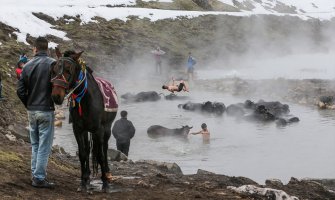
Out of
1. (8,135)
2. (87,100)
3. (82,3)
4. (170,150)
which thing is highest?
(82,3)

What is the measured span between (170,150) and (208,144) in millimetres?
1691

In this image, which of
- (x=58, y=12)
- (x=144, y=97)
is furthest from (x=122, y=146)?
(x=58, y=12)

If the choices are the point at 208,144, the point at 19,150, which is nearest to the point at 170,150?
the point at 208,144

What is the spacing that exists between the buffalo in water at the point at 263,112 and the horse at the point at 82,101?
50.2 feet

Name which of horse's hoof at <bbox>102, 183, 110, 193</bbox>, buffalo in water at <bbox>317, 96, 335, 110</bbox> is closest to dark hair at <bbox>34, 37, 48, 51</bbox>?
horse's hoof at <bbox>102, 183, 110, 193</bbox>

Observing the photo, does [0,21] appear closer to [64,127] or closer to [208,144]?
[64,127]

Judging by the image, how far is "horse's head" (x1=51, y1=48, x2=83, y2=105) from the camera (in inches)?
293

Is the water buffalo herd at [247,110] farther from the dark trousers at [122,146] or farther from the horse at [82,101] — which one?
the horse at [82,101]

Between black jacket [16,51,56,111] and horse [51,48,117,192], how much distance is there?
0.20 metres

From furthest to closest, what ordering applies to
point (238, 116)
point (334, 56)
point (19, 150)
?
point (334, 56) < point (238, 116) < point (19, 150)

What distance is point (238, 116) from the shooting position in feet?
81.0

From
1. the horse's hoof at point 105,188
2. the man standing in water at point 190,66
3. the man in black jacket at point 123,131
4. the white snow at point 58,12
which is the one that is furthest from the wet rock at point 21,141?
the man standing in water at point 190,66

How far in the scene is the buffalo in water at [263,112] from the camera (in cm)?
2339

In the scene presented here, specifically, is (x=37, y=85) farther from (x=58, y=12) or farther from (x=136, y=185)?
(x=58, y=12)
